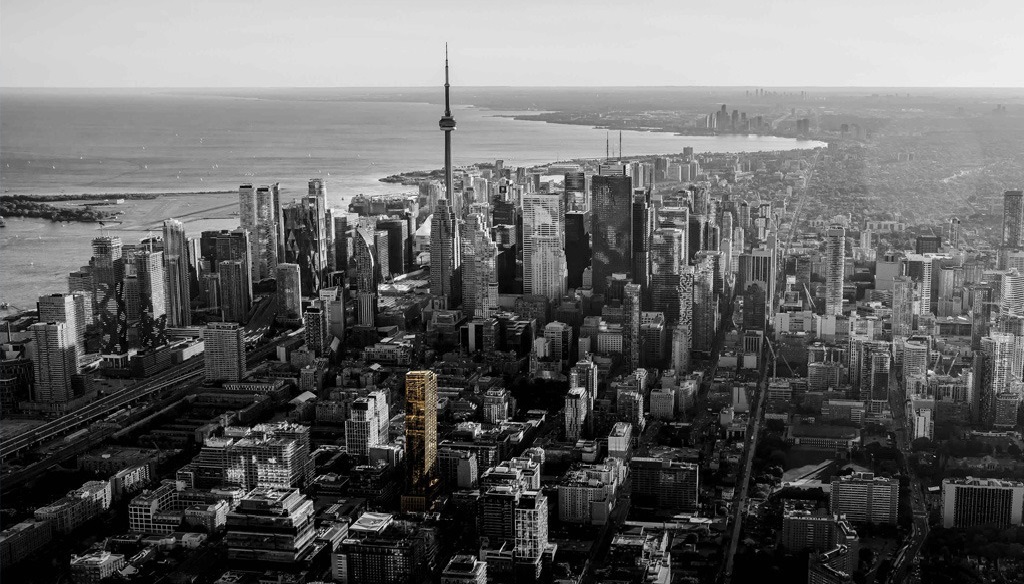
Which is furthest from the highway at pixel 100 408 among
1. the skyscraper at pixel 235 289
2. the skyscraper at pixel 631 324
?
the skyscraper at pixel 631 324

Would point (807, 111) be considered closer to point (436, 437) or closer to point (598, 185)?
point (598, 185)

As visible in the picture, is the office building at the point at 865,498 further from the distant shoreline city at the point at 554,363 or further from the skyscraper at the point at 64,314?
the skyscraper at the point at 64,314

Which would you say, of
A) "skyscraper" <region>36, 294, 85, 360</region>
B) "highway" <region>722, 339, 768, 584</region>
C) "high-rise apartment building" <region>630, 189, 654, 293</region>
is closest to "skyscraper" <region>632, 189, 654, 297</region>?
"high-rise apartment building" <region>630, 189, 654, 293</region>

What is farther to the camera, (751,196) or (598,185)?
(598,185)

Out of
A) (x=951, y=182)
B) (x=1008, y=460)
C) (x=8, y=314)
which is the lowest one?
(x=1008, y=460)

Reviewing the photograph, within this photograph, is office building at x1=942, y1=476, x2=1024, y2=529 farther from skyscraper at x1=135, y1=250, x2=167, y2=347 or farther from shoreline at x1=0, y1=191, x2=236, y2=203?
shoreline at x1=0, y1=191, x2=236, y2=203

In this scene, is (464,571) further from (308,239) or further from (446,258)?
(308,239)

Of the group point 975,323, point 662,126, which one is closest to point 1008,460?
point 975,323
